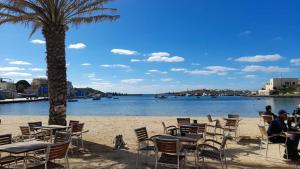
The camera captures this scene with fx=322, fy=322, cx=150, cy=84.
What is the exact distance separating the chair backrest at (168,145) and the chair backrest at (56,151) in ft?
5.83

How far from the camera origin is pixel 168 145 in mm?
6281

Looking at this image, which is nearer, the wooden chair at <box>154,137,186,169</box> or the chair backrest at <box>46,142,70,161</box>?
the chair backrest at <box>46,142,70,161</box>

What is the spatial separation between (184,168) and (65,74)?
5668 mm

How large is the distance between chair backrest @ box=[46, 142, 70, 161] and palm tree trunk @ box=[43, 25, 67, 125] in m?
5.23

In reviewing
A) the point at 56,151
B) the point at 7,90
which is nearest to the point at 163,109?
the point at 56,151

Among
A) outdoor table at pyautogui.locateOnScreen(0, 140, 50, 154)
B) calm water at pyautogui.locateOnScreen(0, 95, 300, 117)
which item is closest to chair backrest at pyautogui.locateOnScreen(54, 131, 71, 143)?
outdoor table at pyautogui.locateOnScreen(0, 140, 50, 154)

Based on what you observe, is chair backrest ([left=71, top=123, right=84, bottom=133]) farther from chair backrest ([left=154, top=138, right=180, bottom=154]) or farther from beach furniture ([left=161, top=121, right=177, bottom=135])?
chair backrest ([left=154, top=138, right=180, bottom=154])

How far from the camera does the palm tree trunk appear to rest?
10.7 meters

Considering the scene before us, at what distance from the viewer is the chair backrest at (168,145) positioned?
6176mm

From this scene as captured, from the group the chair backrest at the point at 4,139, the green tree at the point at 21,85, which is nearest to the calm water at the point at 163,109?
the chair backrest at the point at 4,139

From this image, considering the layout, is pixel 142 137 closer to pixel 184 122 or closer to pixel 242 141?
pixel 184 122

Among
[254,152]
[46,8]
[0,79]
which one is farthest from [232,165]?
[0,79]

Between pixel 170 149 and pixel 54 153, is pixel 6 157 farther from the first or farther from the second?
pixel 170 149

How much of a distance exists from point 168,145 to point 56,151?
2101 millimetres
